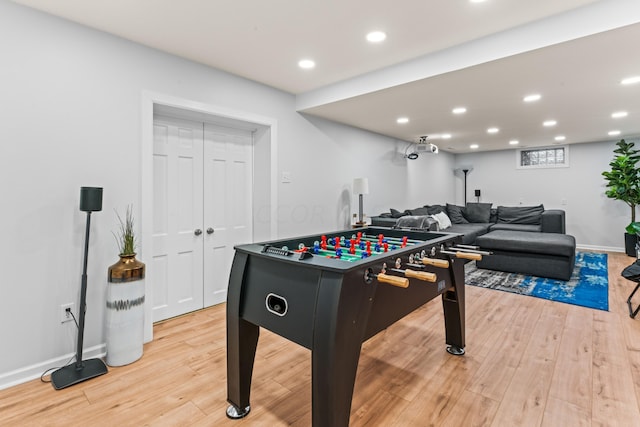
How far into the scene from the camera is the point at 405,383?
2006mm

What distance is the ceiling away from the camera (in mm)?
2090

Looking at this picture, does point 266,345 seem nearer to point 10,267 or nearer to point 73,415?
point 73,415

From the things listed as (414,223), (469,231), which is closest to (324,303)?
(414,223)

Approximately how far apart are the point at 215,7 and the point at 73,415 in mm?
2634

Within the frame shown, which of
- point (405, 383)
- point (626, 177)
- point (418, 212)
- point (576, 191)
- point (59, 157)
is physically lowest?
point (405, 383)

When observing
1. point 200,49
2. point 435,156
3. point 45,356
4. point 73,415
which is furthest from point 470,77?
point 435,156

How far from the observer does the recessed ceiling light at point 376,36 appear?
2430 millimetres

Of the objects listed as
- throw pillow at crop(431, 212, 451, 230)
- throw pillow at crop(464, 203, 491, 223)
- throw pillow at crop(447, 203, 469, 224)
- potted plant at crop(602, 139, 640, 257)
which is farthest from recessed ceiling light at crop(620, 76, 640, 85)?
throw pillow at crop(464, 203, 491, 223)

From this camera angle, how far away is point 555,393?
188cm

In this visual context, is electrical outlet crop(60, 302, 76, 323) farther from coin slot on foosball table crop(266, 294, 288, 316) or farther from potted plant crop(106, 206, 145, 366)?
coin slot on foosball table crop(266, 294, 288, 316)

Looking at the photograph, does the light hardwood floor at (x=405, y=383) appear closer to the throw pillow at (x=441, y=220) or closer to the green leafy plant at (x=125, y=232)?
the green leafy plant at (x=125, y=232)

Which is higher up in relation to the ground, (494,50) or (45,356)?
(494,50)

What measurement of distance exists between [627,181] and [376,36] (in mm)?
6103

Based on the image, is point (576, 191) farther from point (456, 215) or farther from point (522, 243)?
point (522, 243)
